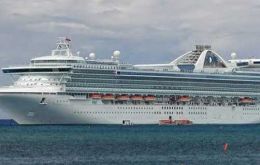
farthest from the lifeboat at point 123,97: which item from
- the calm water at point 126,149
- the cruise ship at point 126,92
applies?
the calm water at point 126,149

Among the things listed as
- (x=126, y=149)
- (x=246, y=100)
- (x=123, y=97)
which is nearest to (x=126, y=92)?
(x=123, y=97)

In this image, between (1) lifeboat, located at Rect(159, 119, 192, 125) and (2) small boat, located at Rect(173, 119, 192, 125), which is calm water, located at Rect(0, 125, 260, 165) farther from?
(2) small boat, located at Rect(173, 119, 192, 125)

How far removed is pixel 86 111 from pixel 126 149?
38692 millimetres

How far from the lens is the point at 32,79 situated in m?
111

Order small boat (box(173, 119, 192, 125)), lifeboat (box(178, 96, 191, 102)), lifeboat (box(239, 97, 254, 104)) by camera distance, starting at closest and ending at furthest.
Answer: small boat (box(173, 119, 192, 125)) < lifeboat (box(178, 96, 191, 102)) < lifeboat (box(239, 97, 254, 104))

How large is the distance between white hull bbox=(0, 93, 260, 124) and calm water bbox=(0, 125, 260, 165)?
10434 millimetres

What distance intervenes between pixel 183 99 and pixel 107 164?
65.1 metres

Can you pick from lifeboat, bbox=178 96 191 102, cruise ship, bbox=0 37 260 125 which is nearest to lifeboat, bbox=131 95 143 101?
cruise ship, bbox=0 37 260 125

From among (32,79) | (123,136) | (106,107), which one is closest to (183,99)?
(106,107)

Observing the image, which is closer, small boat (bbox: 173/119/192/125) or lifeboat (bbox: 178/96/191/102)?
small boat (bbox: 173/119/192/125)

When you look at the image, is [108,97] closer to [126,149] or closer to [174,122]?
[174,122]

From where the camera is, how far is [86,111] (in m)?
111

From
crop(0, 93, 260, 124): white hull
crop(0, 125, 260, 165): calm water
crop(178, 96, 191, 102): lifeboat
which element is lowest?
crop(0, 125, 260, 165): calm water

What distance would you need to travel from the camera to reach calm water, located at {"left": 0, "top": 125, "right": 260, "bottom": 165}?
61438 mm
